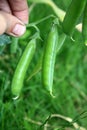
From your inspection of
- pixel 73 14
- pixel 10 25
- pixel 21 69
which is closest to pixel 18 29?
pixel 10 25

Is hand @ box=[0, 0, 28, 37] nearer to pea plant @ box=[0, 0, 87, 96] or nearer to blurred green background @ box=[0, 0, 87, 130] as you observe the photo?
pea plant @ box=[0, 0, 87, 96]

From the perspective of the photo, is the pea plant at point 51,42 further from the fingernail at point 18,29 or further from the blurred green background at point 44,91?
the blurred green background at point 44,91

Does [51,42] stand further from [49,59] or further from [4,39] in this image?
[4,39]

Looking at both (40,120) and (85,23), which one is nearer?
(85,23)

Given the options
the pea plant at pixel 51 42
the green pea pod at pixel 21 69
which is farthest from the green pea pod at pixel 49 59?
the green pea pod at pixel 21 69

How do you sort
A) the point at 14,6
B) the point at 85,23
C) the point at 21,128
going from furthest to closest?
the point at 21,128, the point at 14,6, the point at 85,23

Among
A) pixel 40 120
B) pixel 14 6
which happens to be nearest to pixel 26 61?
pixel 14 6

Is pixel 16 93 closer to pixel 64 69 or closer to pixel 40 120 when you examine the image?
pixel 40 120

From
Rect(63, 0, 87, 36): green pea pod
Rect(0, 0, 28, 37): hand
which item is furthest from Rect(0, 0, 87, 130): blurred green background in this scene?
Rect(63, 0, 87, 36): green pea pod
